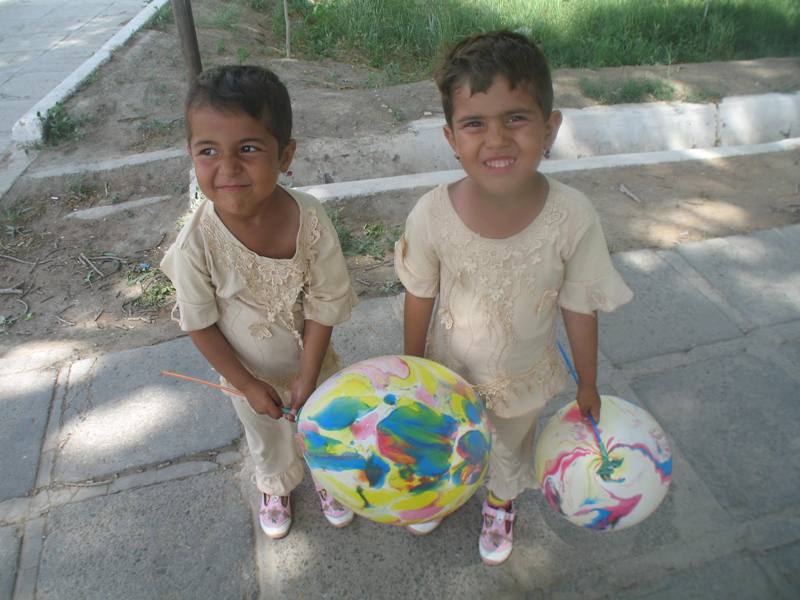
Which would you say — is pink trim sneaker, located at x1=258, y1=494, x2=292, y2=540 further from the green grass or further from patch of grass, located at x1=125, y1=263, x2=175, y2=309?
the green grass

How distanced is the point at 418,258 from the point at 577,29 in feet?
17.9

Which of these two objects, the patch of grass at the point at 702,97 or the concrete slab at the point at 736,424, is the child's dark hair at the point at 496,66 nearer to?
the concrete slab at the point at 736,424

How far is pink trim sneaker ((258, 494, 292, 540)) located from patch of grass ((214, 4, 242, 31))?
6.25 m

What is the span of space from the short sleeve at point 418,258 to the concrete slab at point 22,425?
162 centimetres

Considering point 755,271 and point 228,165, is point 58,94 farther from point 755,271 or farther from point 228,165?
point 755,271

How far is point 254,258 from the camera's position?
150 centimetres

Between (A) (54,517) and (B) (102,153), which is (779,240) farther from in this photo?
(B) (102,153)

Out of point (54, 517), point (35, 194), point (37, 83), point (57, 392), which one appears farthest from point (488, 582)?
point (37, 83)

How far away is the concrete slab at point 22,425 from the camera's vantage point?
84.2 inches

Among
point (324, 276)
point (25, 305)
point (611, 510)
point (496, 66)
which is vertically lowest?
point (25, 305)

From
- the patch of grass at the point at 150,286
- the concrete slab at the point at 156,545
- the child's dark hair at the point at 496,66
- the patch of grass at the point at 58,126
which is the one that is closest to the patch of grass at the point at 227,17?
the patch of grass at the point at 58,126

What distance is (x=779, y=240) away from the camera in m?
3.27

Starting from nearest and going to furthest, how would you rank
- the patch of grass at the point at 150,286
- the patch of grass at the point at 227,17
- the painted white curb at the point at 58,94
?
the patch of grass at the point at 150,286 → the painted white curb at the point at 58,94 → the patch of grass at the point at 227,17

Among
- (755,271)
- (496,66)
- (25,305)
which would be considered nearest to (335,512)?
(496,66)
